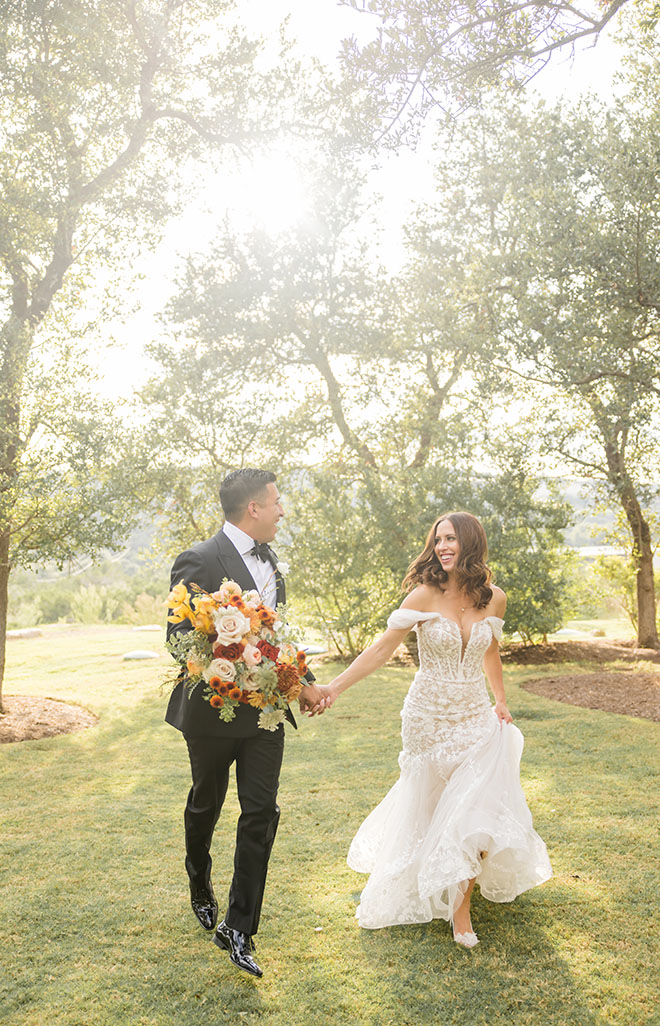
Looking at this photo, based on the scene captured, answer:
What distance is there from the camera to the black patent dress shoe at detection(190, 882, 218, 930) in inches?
174

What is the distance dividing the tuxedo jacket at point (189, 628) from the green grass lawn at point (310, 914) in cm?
116

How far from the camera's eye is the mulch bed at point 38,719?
31.3 ft

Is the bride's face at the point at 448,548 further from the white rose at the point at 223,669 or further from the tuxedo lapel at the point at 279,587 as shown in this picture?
the white rose at the point at 223,669

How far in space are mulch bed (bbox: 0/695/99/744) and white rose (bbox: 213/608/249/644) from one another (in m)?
6.58

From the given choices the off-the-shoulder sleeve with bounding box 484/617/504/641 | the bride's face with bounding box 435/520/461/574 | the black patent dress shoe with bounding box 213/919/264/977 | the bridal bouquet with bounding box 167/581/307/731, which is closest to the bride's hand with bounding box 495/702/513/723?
the off-the-shoulder sleeve with bounding box 484/617/504/641

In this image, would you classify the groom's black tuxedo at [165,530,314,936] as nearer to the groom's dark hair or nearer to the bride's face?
the groom's dark hair

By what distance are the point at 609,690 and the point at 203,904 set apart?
27.0ft

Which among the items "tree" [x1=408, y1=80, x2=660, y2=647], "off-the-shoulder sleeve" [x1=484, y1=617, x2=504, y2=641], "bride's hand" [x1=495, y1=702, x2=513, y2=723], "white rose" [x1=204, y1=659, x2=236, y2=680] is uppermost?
"tree" [x1=408, y1=80, x2=660, y2=647]

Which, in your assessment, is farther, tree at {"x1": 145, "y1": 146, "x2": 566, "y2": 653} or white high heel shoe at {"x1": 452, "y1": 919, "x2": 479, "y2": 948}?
tree at {"x1": 145, "y1": 146, "x2": 566, "y2": 653}

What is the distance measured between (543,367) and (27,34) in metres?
7.68

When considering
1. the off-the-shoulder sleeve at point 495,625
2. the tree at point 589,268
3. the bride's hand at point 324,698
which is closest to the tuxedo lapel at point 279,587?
the bride's hand at point 324,698

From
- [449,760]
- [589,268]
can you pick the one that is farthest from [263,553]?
[589,268]

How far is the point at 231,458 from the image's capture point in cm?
1616

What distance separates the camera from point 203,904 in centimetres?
445
